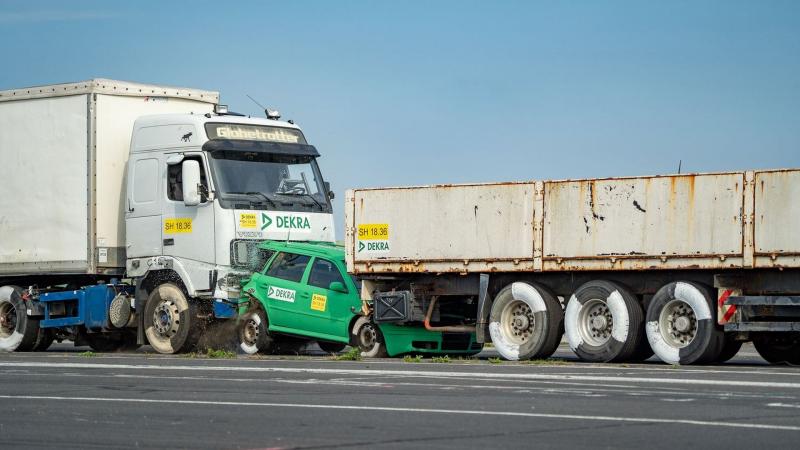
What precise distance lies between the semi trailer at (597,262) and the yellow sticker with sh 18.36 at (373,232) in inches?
0.9

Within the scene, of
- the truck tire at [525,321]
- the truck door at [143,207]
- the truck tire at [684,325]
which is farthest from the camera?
the truck door at [143,207]

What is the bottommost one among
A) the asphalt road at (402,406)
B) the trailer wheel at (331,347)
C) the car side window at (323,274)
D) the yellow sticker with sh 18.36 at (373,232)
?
the trailer wheel at (331,347)

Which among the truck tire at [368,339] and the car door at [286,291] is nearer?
the truck tire at [368,339]

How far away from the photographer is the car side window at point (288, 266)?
78.2ft

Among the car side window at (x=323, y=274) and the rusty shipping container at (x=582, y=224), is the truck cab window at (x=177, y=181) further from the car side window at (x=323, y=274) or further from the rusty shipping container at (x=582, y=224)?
the rusty shipping container at (x=582, y=224)

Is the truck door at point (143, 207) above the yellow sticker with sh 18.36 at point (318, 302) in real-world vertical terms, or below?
above

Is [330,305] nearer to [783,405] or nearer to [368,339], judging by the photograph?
[368,339]

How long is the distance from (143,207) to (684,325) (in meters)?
9.85

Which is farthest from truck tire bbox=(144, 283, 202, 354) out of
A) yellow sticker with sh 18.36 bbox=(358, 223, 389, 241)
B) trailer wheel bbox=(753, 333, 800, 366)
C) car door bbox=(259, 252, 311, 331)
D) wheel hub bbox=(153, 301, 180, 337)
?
trailer wheel bbox=(753, 333, 800, 366)

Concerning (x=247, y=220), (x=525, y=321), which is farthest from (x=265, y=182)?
(x=525, y=321)

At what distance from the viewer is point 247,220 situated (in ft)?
80.3

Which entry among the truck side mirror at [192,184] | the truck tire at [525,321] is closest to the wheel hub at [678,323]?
the truck tire at [525,321]

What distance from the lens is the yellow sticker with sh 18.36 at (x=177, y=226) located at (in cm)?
2456

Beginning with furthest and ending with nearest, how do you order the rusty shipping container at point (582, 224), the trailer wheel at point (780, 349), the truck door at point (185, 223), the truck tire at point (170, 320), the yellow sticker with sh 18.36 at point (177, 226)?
the yellow sticker with sh 18.36 at point (177, 226) → the truck tire at point (170, 320) → the truck door at point (185, 223) → the trailer wheel at point (780, 349) → the rusty shipping container at point (582, 224)
